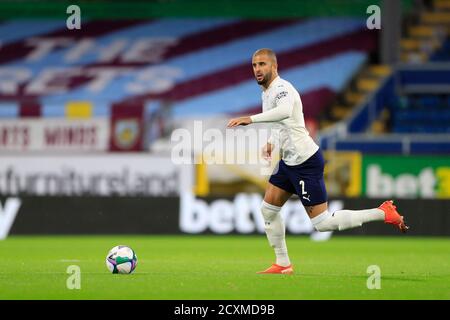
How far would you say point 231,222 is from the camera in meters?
20.2

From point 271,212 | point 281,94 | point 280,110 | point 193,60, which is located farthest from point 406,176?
point 280,110

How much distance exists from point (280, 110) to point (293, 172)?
709 millimetres

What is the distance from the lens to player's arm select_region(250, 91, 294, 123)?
33.5 ft

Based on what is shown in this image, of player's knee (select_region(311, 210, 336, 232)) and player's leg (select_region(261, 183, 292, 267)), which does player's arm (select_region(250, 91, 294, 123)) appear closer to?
player's leg (select_region(261, 183, 292, 267))

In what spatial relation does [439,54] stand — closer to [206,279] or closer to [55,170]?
[55,170]

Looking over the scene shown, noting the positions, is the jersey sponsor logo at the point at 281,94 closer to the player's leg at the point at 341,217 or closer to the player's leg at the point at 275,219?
the player's leg at the point at 275,219

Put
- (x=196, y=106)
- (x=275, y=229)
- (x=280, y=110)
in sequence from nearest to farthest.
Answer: (x=280, y=110)
(x=275, y=229)
(x=196, y=106)

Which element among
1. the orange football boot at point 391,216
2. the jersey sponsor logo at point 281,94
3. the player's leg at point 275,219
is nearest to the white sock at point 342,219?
the orange football boot at point 391,216

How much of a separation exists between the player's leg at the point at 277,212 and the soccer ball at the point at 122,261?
4.53 ft

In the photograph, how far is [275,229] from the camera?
10.8 m

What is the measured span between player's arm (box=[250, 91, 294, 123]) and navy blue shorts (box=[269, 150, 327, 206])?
0.60 m

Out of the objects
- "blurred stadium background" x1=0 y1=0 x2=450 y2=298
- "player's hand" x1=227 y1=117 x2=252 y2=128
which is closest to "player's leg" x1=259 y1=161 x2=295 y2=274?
"player's hand" x1=227 y1=117 x2=252 y2=128

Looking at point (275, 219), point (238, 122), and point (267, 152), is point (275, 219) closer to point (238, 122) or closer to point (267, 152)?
point (267, 152)
